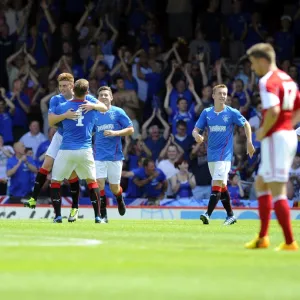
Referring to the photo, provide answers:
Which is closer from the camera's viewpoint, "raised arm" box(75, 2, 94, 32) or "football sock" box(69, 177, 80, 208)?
"football sock" box(69, 177, 80, 208)

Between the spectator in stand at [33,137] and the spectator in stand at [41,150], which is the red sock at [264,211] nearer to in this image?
the spectator in stand at [41,150]

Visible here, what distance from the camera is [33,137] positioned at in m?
24.7

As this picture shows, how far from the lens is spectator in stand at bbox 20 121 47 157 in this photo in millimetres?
24516

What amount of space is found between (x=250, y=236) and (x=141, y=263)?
5.22 meters

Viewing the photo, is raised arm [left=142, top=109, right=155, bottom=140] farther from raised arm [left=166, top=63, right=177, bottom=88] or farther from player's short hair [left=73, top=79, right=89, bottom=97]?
player's short hair [left=73, top=79, right=89, bottom=97]

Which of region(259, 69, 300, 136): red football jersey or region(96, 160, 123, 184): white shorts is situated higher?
region(259, 69, 300, 136): red football jersey

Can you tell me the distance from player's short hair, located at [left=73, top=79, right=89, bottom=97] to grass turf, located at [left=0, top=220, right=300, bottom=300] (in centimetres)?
497

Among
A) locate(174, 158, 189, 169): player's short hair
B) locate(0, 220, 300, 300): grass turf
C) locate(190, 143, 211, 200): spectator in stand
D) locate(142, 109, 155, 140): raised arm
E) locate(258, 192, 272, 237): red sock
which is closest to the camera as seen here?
locate(0, 220, 300, 300): grass turf

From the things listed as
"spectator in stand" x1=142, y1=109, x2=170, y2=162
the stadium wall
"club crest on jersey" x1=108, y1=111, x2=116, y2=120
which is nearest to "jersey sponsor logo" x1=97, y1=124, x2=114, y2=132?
"club crest on jersey" x1=108, y1=111, x2=116, y2=120

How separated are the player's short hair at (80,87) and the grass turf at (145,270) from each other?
4.97 meters

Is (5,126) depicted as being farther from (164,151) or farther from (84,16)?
(84,16)

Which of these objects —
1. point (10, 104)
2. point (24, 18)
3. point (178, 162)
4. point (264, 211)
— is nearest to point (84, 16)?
point (24, 18)

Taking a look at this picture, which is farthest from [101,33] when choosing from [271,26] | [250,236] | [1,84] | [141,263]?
[141,263]

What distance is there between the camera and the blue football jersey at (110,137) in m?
18.0
